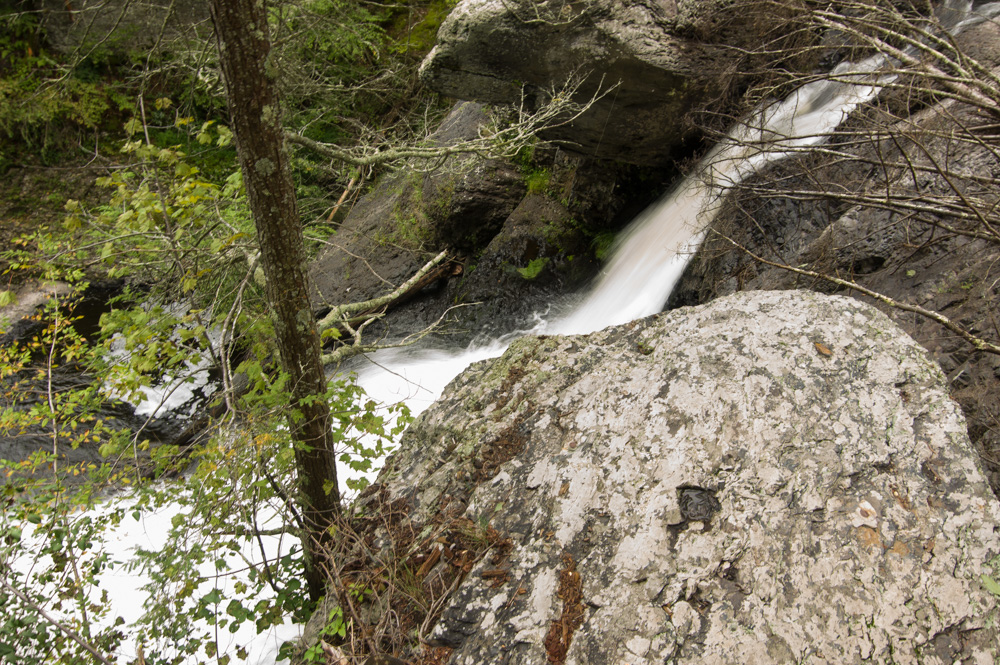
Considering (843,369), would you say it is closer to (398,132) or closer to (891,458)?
(891,458)

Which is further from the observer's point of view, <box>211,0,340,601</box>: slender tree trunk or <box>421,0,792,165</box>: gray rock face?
<box>421,0,792,165</box>: gray rock face

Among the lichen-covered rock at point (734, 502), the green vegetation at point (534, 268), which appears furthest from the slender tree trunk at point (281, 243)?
the green vegetation at point (534, 268)

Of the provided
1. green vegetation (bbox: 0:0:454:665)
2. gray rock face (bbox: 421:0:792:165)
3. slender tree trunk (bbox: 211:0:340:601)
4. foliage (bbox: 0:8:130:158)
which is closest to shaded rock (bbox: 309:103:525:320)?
gray rock face (bbox: 421:0:792:165)

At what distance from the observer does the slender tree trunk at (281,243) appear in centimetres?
251

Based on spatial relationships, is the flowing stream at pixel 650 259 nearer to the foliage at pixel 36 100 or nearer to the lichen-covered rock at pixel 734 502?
the lichen-covered rock at pixel 734 502

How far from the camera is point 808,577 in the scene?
222 cm

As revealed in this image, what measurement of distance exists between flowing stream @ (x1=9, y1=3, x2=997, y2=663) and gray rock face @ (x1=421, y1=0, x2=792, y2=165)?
76cm

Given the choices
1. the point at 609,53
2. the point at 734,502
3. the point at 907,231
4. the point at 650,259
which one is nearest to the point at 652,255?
the point at 650,259

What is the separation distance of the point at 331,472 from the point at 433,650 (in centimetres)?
148

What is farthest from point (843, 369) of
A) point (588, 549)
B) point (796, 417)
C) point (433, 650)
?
point (433, 650)

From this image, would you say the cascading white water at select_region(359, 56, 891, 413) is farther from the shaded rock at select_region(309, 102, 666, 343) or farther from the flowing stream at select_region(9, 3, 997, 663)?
the shaded rock at select_region(309, 102, 666, 343)

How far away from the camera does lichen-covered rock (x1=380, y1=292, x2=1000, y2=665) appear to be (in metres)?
2.14

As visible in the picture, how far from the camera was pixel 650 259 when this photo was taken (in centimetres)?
723

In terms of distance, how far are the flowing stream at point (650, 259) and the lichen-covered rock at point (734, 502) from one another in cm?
248
